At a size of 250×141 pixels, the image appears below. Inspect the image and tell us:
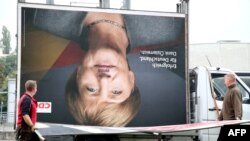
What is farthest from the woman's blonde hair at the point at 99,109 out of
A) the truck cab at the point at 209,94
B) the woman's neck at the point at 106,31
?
the truck cab at the point at 209,94

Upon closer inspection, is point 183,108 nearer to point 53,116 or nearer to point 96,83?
point 96,83

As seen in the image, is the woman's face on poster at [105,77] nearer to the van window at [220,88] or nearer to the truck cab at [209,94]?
the truck cab at [209,94]

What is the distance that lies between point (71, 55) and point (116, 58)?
36.2 inches

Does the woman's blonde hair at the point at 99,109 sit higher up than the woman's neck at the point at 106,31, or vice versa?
Answer: the woman's neck at the point at 106,31

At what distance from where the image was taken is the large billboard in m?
9.75

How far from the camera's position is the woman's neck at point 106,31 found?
400 inches

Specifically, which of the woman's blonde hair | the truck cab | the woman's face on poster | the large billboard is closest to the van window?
the truck cab

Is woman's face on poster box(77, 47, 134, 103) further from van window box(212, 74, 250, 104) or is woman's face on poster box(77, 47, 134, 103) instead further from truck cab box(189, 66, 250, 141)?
van window box(212, 74, 250, 104)

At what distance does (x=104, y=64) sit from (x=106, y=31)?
66 cm

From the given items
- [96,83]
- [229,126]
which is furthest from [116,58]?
[229,126]

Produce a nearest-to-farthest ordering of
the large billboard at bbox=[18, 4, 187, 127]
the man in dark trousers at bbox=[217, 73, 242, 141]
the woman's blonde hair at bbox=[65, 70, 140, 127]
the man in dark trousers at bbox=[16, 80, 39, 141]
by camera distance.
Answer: the man in dark trousers at bbox=[16, 80, 39, 141] < the man in dark trousers at bbox=[217, 73, 242, 141] < the large billboard at bbox=[18, 4, 187, 127] < the woman's blonde hair at bbox=[65, 70, 140, 127]

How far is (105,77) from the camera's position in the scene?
398 inches

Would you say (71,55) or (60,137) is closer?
(60,137)

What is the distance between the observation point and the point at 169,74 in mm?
10570
